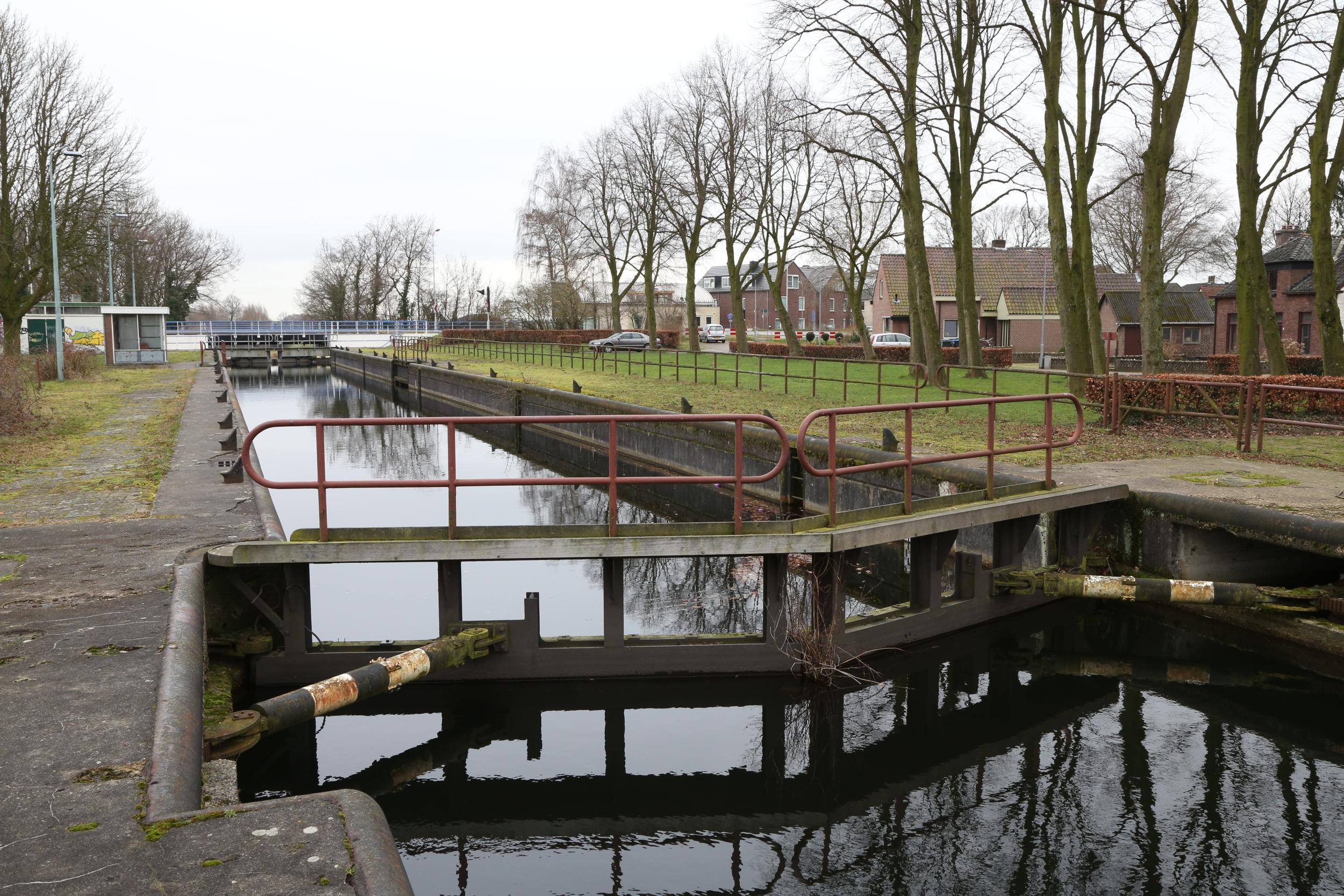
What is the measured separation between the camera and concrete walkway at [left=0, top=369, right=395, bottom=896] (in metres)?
4.13

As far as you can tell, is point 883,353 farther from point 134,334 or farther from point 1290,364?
point 134,334

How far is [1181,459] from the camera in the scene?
14227 millimetres

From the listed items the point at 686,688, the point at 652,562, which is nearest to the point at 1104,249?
the point at 652,562

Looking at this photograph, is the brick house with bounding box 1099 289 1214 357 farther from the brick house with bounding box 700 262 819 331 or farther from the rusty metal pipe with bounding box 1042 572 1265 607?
the brick house with bounding box 700 262 819 331

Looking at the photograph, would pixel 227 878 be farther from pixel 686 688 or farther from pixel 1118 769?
pixel 1118 769

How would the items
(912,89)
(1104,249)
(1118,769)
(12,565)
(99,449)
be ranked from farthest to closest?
(1104,249)
(912,89)
(99,449)
(12,565)
(1118,769)

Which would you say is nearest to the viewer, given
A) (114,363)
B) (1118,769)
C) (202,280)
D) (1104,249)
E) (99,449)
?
(1118,769)

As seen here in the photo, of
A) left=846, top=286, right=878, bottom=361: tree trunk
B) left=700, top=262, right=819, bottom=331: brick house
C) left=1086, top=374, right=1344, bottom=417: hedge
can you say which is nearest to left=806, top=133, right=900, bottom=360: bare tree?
left=846, top=286, right=878, bottom=361: tree trunk

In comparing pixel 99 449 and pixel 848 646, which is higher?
pixel 99 449

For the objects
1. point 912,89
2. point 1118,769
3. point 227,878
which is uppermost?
point 912,89

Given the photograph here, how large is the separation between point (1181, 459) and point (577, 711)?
9.33 meters

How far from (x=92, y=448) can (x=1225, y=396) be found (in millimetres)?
17904

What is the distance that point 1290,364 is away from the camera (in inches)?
1278

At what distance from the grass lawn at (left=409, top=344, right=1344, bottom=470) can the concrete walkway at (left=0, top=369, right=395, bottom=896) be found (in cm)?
1058
